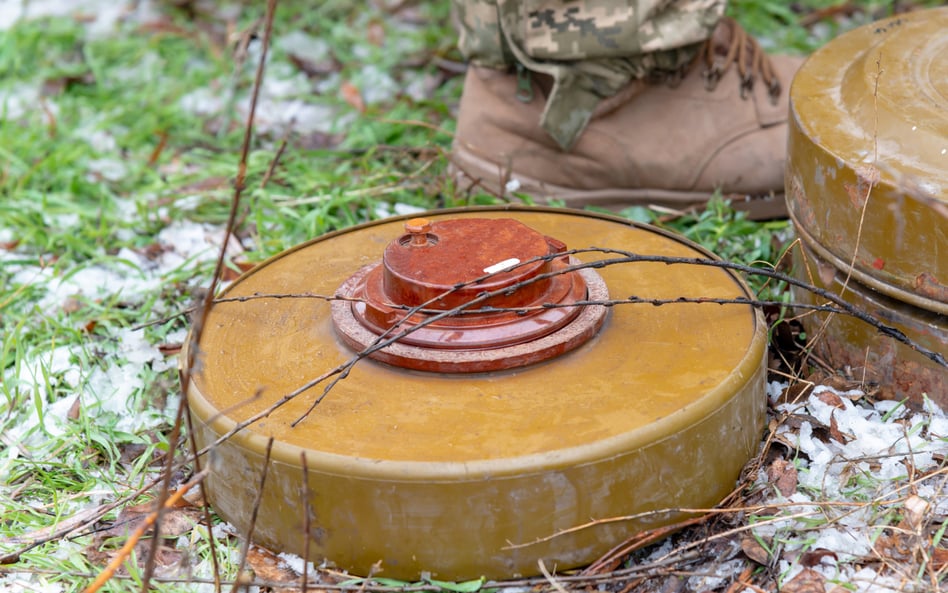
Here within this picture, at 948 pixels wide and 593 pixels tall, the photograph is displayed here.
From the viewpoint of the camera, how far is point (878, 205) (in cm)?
156

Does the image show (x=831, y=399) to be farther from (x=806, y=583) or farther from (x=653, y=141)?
(x=653, y=141)

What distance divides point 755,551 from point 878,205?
1.80 feet

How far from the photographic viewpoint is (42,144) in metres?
3.14

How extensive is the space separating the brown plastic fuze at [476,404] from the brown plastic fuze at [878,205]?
182 mm

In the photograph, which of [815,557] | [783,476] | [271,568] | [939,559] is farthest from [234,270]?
[939,559]

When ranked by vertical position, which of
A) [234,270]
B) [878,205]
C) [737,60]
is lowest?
[234,270]

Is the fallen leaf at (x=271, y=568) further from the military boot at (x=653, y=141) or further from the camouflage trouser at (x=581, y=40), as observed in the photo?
the camouflage trouser at (x=581, y=40)

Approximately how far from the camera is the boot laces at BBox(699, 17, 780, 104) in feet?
8.62

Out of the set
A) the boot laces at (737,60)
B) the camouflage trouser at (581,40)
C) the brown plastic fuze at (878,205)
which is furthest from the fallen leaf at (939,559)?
the boot laces at (737,60)

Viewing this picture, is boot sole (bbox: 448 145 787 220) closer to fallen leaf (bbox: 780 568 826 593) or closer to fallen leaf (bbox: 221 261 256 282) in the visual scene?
fallen leaf (bbox: 221 261 256 282)

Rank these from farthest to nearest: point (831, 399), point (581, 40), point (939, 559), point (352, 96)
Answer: point (352, 96) < point (581, 40) < point (831, 399) < point (939, 559)

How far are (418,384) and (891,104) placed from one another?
92 centimetres

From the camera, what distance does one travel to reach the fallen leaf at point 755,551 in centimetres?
149

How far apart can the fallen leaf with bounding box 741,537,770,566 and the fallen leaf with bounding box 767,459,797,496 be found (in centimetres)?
11
